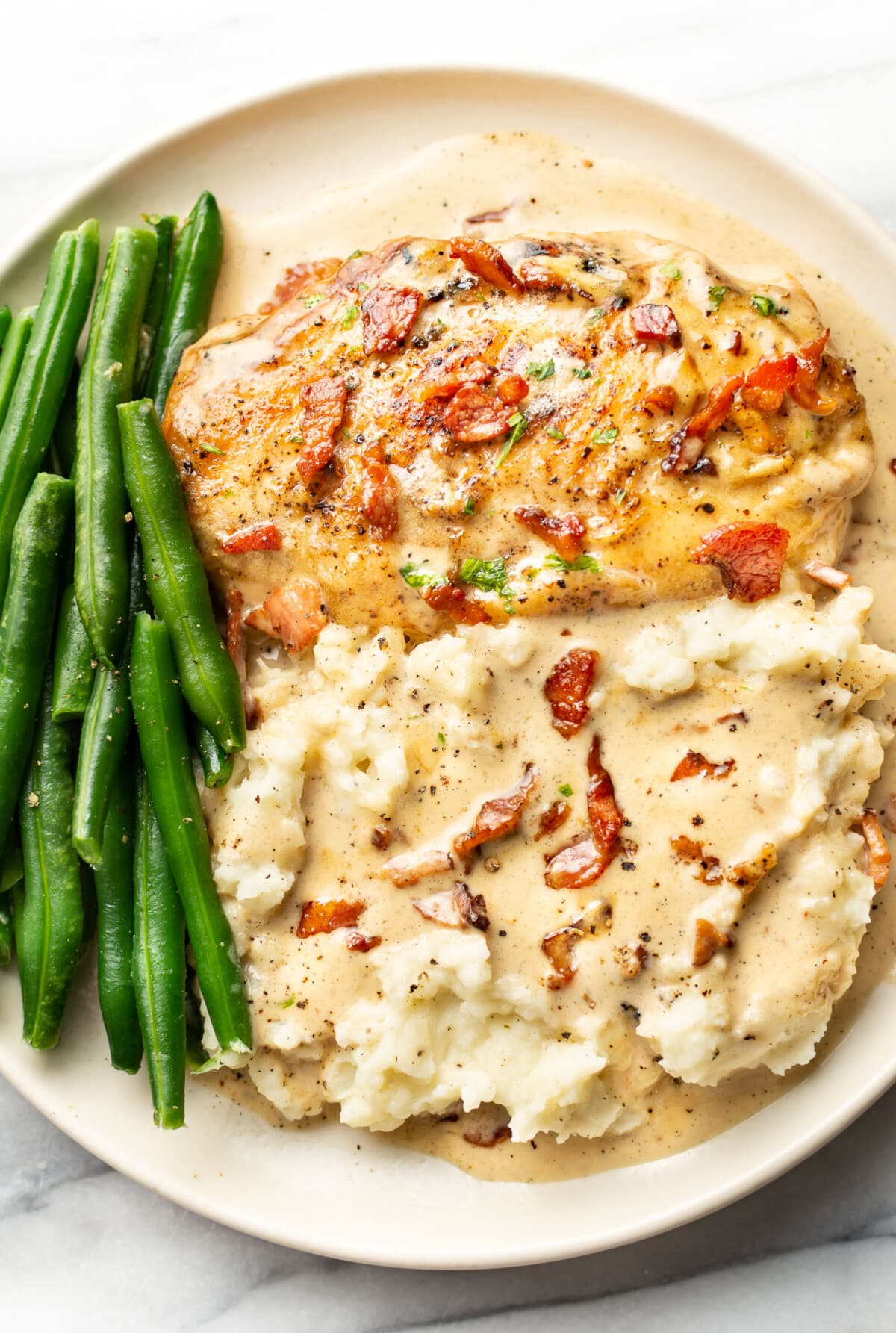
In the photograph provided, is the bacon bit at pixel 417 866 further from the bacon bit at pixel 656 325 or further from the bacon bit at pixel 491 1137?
the bacon bit at pixel 656 325

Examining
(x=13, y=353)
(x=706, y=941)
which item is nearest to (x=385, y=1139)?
(x=706, y=941)

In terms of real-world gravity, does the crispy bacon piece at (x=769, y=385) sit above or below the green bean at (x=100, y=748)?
above

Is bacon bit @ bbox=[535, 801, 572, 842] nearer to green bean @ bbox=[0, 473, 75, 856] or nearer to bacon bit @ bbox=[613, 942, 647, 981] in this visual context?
bacon bit @ bbox=[613, 942, 647, 981]

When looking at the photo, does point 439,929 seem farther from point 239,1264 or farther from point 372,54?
point 372,54

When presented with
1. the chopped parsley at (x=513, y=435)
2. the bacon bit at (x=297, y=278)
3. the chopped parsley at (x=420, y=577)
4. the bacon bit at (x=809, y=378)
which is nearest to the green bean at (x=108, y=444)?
the bacon bit at (x=297, y=278)

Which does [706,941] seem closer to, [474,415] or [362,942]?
[362,942]

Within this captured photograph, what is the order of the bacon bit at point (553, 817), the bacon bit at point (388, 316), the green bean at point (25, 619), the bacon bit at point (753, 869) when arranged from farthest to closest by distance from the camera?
the green bean at point (25, 619) < the bacon bit at point (388, 316) < the bacon bit at point (553, 817) < the bacon bit at point (753, 869)

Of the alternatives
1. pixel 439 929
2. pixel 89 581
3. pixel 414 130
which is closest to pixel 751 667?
pixel 439 929
